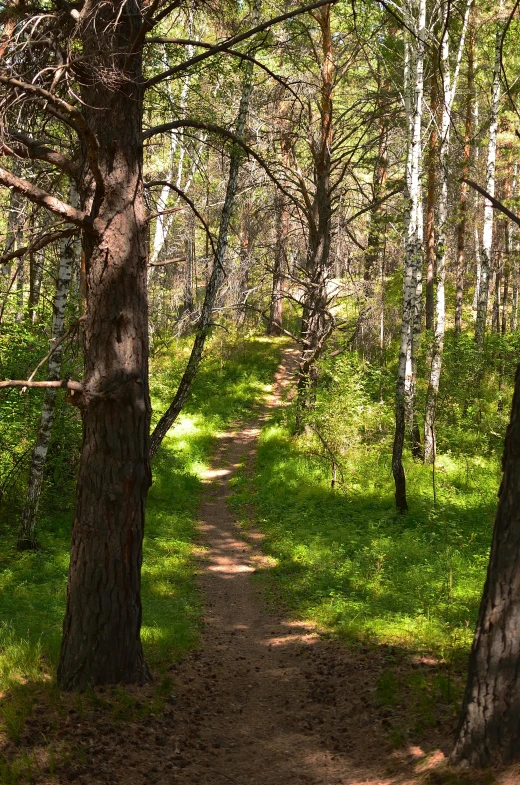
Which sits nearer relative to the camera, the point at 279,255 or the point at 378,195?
the point at 378,195

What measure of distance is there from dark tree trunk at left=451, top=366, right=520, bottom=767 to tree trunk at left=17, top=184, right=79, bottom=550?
7.06m

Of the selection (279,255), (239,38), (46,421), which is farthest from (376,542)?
(279,255)

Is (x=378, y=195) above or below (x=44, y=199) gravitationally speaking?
above

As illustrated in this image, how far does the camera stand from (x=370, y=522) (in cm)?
1088

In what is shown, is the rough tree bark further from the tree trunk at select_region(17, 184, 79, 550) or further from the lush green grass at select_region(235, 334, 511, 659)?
the tree trunk at select_region(17, 184, 79, 550)

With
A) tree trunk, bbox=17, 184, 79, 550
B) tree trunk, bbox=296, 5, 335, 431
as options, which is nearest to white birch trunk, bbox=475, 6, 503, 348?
tree trunk, bbox=296, 5, 335, 431

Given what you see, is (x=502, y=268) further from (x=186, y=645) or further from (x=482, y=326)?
(x=186, y=645)

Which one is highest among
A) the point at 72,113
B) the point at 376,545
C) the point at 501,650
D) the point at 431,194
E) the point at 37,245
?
the point at 431,194

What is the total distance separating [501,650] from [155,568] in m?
6.76

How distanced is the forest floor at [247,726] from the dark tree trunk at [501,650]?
15cm

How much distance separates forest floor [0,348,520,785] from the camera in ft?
14.0

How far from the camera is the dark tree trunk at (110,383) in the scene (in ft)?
16.4

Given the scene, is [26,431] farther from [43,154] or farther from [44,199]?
[44,199]

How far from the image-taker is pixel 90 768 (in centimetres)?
425
